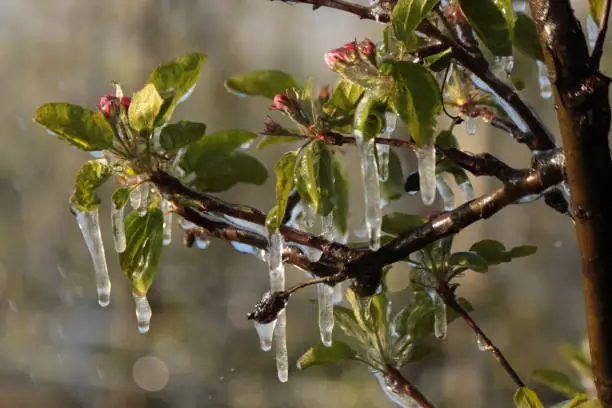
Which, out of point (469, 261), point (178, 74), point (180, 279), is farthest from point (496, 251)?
point (180, 279)

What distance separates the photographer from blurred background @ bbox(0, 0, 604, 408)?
3.06 meters

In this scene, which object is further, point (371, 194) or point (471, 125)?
point (471, 125)

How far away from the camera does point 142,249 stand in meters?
0.38

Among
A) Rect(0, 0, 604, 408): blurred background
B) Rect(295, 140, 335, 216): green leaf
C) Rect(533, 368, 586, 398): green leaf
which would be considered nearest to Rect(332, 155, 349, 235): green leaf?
Rect(295, 140, 335, 216): green leaf

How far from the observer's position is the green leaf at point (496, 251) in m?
0.42

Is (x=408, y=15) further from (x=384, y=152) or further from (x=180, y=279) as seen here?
(x=180, y=279)

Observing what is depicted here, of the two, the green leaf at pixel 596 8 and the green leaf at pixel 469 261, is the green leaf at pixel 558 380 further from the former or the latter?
Answer: the green leaf at pixel 596 8

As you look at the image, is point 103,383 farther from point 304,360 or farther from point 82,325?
point 304,360

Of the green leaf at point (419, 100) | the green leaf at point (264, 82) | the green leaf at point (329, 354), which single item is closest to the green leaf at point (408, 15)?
the green leaf at point (419, 100)

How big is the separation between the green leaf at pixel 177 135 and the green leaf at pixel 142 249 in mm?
42

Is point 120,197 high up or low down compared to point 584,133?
down

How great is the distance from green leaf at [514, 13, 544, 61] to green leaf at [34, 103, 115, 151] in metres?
0.27

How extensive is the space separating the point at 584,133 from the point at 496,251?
0.58ft

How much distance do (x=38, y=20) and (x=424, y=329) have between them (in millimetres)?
4000
